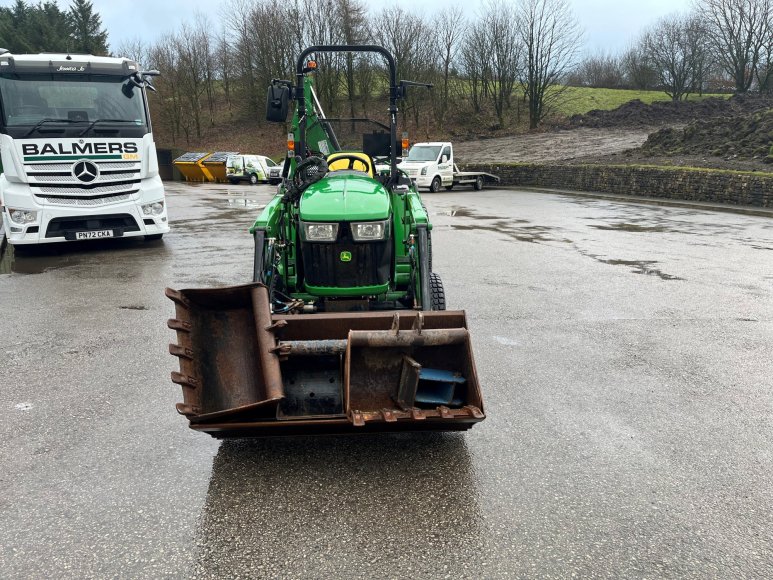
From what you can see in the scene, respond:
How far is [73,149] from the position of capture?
10.4 meters

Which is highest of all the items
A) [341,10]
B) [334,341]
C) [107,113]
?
[341,10]

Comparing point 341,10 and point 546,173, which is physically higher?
point 341,10

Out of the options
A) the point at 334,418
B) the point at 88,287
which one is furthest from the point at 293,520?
the point at 88,287

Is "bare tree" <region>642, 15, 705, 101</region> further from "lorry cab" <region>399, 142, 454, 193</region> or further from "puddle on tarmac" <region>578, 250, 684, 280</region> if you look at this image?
"puddle on tarmac" <region>578, 250, 684, 280</region>

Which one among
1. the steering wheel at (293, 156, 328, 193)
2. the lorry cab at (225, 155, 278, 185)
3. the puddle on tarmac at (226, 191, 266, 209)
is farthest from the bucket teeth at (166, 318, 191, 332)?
the lorry cab at (225, 155, 278, 185)

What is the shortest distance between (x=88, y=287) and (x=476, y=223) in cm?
965

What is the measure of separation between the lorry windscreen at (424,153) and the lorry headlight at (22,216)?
60.1 feet

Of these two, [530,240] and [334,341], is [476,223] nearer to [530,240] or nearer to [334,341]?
[530,240]

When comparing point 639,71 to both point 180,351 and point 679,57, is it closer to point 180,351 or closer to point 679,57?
point 679,57

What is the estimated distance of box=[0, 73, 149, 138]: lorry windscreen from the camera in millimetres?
10195

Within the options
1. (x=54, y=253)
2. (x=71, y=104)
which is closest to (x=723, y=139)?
(x=71, y=104)

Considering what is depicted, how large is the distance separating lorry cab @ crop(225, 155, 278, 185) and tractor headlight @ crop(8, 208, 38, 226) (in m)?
26.1

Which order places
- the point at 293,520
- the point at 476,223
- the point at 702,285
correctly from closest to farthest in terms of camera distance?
the point at 293,520
the point at 702,285
the point at 476,223

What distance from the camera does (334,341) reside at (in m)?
3.65
